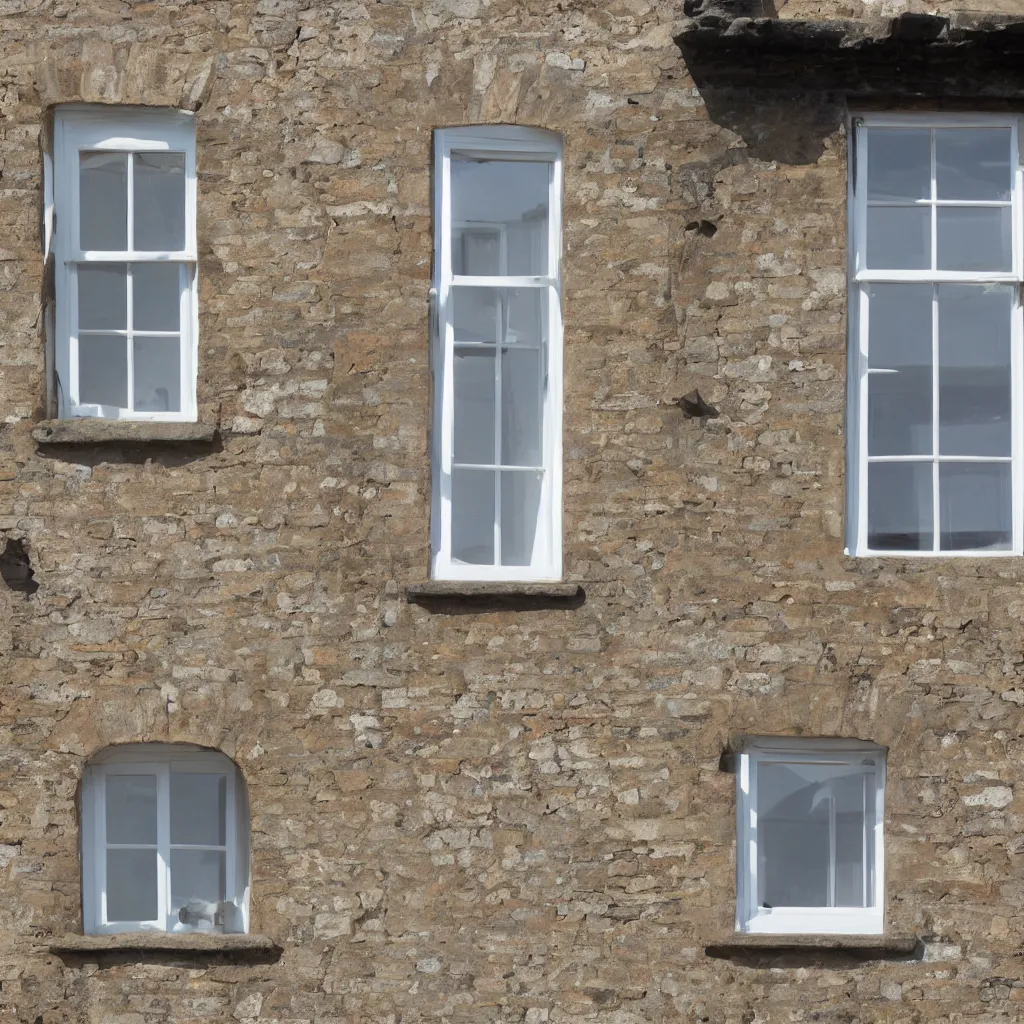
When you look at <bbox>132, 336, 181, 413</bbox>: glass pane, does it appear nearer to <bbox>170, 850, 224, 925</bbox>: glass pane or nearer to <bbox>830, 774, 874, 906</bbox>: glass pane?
<bbox>170, 850, 224, 925</bbox>: glass pane

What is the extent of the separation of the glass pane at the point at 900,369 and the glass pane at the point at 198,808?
443 cm

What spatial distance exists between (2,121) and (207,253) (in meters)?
1.44

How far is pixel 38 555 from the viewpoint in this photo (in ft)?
31.0

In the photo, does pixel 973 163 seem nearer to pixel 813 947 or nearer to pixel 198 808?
pixel 813 947

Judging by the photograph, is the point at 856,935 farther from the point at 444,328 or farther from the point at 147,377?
the point at 147,377

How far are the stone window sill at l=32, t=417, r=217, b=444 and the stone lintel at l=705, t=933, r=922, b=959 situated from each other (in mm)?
4167

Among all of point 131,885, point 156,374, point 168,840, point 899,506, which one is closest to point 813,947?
point 899,506

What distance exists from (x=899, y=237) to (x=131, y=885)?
19.7 ft

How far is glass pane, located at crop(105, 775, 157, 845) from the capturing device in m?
9.66

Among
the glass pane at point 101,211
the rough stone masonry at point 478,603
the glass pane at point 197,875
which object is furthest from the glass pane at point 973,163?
the glass pane at point 197,875

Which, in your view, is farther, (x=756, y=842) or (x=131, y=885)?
(x=131, y=885)

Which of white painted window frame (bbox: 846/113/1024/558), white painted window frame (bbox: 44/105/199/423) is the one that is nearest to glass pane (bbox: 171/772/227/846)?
white painted window frame (bbox: 44/105/199/423)

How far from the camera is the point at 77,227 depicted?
32.0ft

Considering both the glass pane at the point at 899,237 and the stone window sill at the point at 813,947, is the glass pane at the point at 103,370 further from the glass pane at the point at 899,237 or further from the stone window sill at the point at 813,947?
the stone window sill at the point at 813,947
